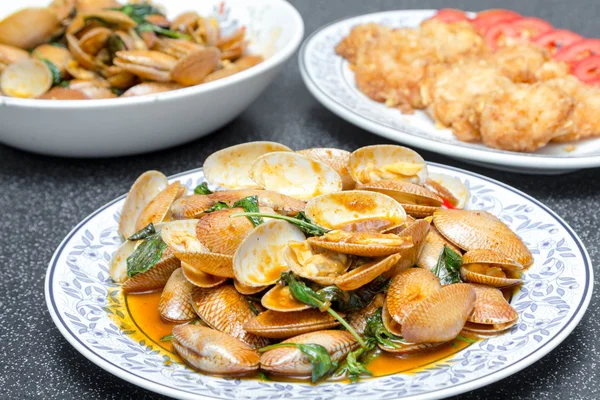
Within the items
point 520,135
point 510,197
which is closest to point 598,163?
point 520,135

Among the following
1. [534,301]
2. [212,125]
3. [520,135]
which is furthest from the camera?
[212,125]

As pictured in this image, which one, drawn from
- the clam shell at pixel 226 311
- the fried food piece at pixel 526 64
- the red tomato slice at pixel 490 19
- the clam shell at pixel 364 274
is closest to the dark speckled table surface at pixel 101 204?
the clam shell at pixel 226 311

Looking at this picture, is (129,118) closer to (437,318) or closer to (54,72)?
(54,72)

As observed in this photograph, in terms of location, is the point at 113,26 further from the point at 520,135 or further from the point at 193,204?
the point at 520,135

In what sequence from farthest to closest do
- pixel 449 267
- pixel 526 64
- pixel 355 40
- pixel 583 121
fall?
pixel 355 40
pixel 526 64
pixel 583 121
pixel 449 267

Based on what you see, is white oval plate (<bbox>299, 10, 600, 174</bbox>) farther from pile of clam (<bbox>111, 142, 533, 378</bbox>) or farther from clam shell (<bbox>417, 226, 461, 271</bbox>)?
clam shell (<bbox>417, 226, 461, 271</bbox>)

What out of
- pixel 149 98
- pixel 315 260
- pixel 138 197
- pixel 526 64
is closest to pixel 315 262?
pixel 315 260

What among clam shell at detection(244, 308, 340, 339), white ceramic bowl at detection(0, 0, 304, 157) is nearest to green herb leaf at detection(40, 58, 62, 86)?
white ceramic bowl at detection(0, 0, 304, 157)
